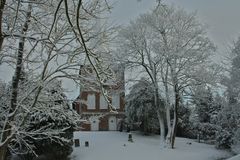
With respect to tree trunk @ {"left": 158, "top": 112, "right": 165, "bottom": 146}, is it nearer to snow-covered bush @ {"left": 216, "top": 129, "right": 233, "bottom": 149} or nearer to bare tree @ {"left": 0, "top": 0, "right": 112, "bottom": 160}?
snow-covered bush @ {"left": 216, "top": 129, "right": 233, "bottom": 149}

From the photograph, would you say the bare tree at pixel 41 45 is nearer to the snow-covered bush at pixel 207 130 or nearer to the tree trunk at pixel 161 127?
the tree trunk at pixel 161 127

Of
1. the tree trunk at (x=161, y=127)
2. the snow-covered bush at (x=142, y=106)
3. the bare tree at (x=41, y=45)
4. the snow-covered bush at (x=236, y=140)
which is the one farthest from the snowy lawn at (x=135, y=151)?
the bare tree at (x=41, y=45)

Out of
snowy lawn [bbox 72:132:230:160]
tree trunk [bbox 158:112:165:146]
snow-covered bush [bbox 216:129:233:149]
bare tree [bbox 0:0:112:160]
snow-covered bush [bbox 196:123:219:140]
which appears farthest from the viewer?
snow-covered bush [bbox 196:123:219:140]

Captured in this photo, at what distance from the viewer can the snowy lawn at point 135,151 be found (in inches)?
870

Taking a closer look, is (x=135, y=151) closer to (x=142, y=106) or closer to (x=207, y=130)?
(x=142, y=106)

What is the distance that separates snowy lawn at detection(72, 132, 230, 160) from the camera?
22.1m

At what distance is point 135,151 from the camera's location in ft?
77.8

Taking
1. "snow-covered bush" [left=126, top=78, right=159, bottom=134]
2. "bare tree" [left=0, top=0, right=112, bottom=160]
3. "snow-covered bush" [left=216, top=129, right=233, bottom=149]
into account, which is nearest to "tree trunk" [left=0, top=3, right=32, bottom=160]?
"bare tree" [left=0, top=0, right=112, bottom=160]

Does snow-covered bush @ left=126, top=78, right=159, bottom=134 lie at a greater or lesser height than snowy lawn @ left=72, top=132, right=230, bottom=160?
greater

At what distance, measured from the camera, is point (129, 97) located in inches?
1190

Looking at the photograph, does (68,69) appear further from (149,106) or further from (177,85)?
(149,106)

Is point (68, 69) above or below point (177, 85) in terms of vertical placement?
below

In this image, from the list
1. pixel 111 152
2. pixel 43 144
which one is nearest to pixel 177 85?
pixel 111 152

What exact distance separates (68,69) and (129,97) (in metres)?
19.9
